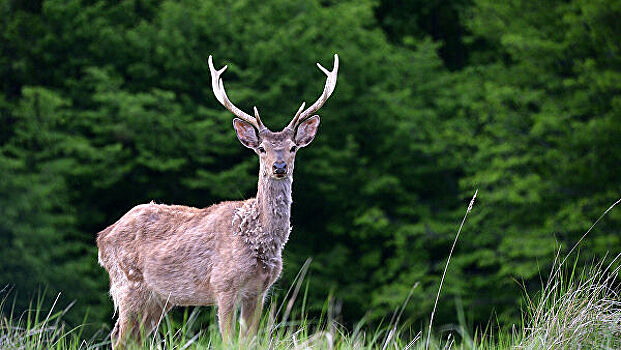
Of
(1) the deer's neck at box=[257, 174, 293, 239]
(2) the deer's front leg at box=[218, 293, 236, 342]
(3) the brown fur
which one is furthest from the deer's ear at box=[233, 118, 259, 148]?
(2) the deer's front leg at box=[218, 293, 236, 342]

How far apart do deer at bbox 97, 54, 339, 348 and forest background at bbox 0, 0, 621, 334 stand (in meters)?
7.86

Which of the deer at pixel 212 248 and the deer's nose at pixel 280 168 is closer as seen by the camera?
the deer at pixel 212 248

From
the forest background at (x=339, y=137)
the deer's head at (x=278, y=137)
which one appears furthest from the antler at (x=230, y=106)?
the forest background at (x=339, y=137)

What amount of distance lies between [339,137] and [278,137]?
1158 centimetres

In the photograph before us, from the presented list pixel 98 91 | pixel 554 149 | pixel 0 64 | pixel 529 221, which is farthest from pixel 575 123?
pixel 0 64

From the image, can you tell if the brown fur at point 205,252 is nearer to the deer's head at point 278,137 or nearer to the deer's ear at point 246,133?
the deer's head at point 278,137

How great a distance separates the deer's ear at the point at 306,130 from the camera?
5855 millimetres

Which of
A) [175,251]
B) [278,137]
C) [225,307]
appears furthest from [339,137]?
[225,307]

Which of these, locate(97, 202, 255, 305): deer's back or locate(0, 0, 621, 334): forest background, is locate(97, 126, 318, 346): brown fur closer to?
locate(97, 202, 255, 305): deer's back

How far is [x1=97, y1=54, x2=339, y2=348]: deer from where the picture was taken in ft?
17.4

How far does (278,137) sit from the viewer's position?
18.5 ft

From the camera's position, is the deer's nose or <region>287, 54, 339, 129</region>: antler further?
<region>287, 54, 339, 129</region>: antler

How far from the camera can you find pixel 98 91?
1548cm

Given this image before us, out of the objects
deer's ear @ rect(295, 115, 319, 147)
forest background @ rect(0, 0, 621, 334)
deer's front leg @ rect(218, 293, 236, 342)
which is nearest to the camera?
deer's front leg @ rect(218, 293, 236, 342)
